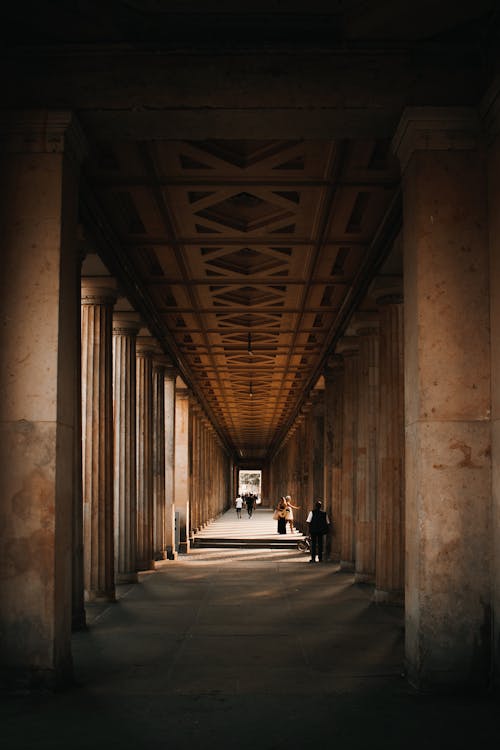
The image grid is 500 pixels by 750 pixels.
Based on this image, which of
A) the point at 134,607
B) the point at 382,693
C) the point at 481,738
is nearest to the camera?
the point at 481,738

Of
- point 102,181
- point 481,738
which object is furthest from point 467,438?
point 102,181

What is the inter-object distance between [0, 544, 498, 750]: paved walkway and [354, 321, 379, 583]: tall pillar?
3.43 meters

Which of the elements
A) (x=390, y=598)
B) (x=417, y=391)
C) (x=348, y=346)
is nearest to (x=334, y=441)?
(x=348, y=346)

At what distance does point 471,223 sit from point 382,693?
469 centimetres

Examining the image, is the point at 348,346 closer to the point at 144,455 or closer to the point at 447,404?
the point at 144,455

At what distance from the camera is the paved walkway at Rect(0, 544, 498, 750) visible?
6.77 meters

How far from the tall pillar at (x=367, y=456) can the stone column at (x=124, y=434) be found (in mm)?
4803

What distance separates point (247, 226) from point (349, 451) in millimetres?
8411

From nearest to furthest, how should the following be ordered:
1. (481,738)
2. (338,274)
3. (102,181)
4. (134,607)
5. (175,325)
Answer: (481,738)
(102,181)
(134,607)
(338,274)
(175,325)

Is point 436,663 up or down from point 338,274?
down

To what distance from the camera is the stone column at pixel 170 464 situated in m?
25.3

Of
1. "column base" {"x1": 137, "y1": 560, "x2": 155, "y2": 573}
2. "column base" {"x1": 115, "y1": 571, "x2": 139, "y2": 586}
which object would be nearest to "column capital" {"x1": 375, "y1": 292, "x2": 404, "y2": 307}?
"column base" {"x1": 115, "y1": 571, "x2": 139, "y2": 586}

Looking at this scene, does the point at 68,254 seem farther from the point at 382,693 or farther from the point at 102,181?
the point at 382,693

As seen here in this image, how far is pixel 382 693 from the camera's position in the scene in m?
8.24
